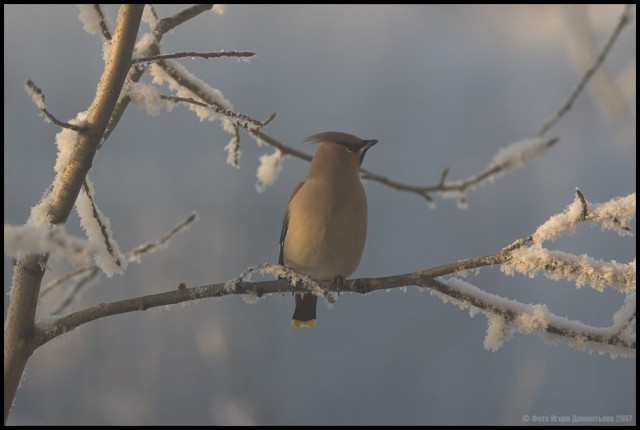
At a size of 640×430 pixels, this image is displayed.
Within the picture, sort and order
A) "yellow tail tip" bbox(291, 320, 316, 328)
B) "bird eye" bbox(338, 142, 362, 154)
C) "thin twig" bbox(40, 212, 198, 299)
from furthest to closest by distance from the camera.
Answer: "yellow tail tip" bbox(291, 320, 316, 328) < "bird eye" bbox(338, 142, 362, 154) < "thin twig" bbox(40, 212, 198, 299)

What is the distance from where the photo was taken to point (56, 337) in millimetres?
1453

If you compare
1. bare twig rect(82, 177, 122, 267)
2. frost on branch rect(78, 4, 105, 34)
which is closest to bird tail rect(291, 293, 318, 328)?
bare twig rect(82, 177, 122, 267)

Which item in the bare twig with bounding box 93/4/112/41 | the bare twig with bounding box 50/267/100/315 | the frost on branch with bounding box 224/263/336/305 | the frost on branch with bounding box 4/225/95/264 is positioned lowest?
the frost on branch with bounding box 4/225/95/264

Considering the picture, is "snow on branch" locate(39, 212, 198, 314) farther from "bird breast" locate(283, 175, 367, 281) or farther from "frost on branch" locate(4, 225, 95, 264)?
"frost on branch" locate(4, 225, 95, 264)

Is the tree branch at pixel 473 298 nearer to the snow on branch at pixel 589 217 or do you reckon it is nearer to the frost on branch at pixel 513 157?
the snow on branch at pixel 589 217

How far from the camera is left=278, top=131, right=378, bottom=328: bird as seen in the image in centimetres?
248

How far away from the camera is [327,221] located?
249cm

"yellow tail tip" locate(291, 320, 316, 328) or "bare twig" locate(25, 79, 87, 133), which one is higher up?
"yellow tail tip" locate(291, 320, 316, 328)

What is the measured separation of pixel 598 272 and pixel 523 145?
41.8 inches

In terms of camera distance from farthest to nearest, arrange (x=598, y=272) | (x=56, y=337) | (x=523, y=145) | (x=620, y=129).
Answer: (x=523, y=145)
(x=620, y=129)
(x=56, y=337)
(x=598, y=272)

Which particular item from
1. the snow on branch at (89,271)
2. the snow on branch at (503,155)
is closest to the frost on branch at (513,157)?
the snow on branch at (503,155)

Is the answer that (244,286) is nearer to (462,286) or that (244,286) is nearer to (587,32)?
(462,286)

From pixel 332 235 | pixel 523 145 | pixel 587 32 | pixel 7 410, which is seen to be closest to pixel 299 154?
pixel 332 235

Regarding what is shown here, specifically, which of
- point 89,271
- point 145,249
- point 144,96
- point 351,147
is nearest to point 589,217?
point 144,96
